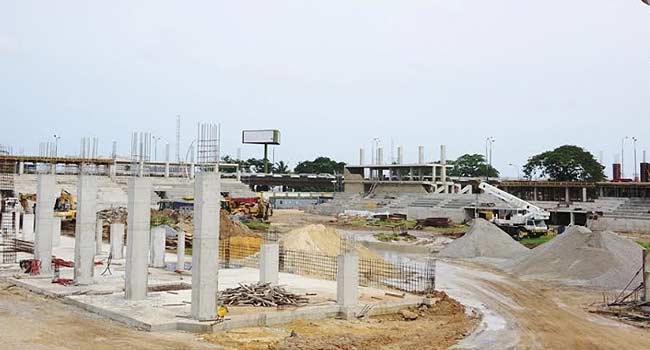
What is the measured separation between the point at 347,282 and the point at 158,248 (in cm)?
1335

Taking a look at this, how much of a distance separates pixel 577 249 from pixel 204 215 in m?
21.9

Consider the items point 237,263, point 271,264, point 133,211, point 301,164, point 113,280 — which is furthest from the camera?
point 301,164

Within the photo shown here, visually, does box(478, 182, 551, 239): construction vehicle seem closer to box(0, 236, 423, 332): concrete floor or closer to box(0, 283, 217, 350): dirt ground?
box(0, 236, 423, 332): concrete floor

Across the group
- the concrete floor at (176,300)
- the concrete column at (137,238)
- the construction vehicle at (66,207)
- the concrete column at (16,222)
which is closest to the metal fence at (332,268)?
the concrete floor at (176,300)

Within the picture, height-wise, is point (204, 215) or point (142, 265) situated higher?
point (204, 215)

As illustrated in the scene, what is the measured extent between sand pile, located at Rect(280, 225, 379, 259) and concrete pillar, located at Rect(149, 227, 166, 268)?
20.1ft

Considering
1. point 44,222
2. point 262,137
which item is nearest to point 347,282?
point 44,222

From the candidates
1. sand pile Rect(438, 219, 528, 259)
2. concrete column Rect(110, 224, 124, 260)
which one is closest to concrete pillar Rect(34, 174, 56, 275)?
concrete column Rect(110, 224, 124, 260)

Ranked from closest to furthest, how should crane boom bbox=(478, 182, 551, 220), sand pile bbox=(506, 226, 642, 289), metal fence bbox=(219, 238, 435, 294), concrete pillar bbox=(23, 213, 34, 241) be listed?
metal fence bbox=(219, 238, 435, 294) → sand pile bbox=(506, 226, 642, 289) → concrete pillar bbox=(23, 213, 34, 241) → crane boom bbox=(478, 182, 551, 220)

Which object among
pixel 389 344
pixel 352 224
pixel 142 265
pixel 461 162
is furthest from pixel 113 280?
pixel 461 162

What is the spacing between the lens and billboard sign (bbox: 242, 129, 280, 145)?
123688mm

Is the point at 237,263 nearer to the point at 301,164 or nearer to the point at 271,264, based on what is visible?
the point at 271,264

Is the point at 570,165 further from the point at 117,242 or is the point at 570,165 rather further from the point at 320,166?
the point at 117,242

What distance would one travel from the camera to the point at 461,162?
152m
